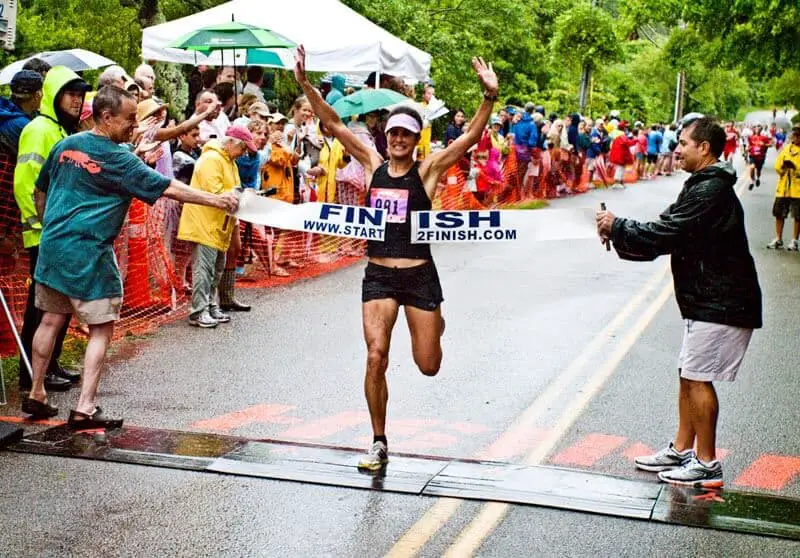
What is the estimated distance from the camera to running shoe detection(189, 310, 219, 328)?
10.7 metres

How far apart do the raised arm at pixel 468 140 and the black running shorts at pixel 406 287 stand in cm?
49

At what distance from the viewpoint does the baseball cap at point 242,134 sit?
10672 mm

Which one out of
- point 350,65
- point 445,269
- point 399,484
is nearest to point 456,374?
point 399,484

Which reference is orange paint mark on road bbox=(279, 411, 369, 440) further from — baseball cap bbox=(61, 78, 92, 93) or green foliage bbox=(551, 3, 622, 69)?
green foliage bbox=(551, 3, 622, 69)

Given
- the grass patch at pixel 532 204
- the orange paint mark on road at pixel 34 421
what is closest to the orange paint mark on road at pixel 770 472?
the orange paint mark on road at pixel 34 421

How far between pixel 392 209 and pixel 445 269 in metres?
8.28

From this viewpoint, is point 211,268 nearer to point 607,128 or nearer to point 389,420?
point 389,420

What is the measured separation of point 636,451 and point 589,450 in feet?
0.93

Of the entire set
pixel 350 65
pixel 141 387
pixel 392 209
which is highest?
pixel 350 65

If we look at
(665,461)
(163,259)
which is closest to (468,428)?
(665,461)

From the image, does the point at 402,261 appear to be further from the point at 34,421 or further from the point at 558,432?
the point at 34,421

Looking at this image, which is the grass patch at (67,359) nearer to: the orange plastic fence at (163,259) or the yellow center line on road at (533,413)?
the orange plastic fence at (163,259)

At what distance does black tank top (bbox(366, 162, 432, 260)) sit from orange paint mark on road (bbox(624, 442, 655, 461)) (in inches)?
66.5

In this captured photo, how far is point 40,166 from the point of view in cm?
802
